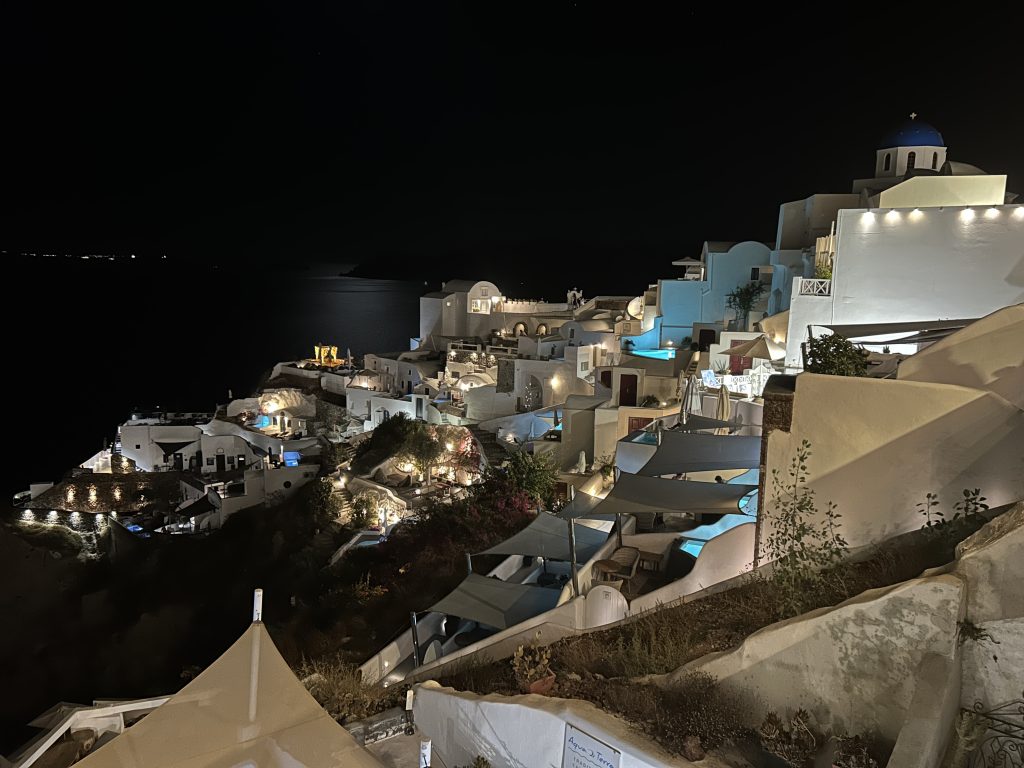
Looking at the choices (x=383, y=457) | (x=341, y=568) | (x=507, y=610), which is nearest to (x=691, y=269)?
(x=383, y=457)

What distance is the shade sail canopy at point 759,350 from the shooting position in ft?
53.1

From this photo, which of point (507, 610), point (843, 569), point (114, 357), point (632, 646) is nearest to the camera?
point (843, 569)

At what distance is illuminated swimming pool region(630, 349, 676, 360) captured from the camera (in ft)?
75.0

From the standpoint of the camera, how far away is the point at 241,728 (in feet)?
16.9

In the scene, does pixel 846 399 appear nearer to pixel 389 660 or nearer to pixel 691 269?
pixel 389 660

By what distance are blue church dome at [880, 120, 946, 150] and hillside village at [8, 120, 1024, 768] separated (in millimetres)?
92

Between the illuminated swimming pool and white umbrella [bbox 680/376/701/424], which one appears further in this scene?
the illuminated swimming pool

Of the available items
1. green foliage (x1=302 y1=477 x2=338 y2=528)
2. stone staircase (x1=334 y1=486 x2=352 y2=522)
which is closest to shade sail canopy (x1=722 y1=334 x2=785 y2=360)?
stone staircase (x1=334 y1=486 x2=352 y2=522)

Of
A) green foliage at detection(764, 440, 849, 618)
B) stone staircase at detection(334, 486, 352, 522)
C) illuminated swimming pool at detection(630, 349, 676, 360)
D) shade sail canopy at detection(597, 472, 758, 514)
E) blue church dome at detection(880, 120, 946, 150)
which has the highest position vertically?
blue church dome at detection(880, 120, 946, 150)

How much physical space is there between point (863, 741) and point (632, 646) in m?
2.18

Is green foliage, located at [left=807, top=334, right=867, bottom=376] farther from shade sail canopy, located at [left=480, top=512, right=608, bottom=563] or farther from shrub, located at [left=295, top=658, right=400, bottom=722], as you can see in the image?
shrub, located at [left=295, top=658, right=400, bottom=722]

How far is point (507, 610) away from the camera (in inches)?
353

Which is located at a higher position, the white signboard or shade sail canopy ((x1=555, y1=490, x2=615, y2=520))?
the white signboard

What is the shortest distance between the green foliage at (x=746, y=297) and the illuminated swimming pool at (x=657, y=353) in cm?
275
